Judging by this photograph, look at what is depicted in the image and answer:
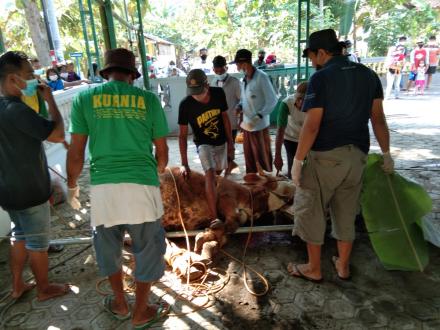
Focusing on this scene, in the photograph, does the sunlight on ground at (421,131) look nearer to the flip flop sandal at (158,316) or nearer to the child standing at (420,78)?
the child standing at (420,78)

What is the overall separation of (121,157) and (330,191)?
1.65 meters

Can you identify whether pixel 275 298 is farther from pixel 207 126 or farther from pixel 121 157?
pixel 207 126

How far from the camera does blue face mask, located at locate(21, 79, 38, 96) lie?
7.89 ft

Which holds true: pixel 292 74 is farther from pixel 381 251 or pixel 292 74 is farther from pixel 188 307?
pixel 188 307

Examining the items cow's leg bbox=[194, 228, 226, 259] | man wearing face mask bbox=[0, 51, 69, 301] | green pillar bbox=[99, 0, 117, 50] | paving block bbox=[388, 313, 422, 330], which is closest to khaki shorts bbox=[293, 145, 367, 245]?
paving block bbox=[388, 313, 422, 330]

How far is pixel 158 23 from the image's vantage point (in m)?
42.4

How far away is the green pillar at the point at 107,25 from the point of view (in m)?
4.32

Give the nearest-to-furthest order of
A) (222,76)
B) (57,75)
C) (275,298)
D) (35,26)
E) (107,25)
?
(275,298)
(107,25)
(222,76)
(57,75)
(35,26)

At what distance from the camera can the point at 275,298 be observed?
284 centimetres

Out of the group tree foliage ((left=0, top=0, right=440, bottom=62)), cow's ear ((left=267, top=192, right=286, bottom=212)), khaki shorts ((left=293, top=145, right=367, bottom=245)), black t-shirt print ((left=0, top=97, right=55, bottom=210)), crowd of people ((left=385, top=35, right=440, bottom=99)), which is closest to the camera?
black t-shirt print ((left=0, top=97, right=55, bottom=210))

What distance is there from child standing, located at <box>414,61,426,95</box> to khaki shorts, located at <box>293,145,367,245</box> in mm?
12540

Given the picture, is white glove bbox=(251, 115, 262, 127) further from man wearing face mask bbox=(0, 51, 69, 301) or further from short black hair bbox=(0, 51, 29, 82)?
short black hair bbox=(0, 51, 29, 82)

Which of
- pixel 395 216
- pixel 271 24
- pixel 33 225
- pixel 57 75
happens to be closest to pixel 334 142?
pixel 395 216

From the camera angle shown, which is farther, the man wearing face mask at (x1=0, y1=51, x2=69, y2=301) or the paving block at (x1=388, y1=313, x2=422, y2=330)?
the paving block at (x1=388, y1=313, x2=422, y2=330)
